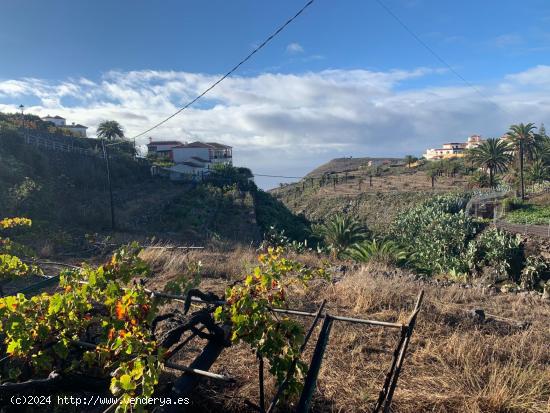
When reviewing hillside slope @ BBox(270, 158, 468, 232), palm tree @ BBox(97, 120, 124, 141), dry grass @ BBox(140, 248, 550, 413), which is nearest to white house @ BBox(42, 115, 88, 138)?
palm tree @ BBox(97, 120, 124, 141)

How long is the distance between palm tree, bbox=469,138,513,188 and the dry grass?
3843 centimetres

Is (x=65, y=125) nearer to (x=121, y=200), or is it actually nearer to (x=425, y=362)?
(x=121, y=200)

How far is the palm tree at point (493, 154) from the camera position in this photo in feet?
134

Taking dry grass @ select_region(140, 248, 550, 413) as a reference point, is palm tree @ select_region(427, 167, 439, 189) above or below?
above

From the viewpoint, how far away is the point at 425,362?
4.36 m

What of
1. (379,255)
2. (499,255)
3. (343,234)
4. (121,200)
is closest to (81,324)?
(379,255)

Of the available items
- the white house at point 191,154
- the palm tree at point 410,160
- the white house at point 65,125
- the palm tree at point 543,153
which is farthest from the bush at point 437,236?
the white house at point 65,125

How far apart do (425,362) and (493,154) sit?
1636 inches

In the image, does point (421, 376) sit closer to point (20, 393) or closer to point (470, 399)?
point (470, 399)

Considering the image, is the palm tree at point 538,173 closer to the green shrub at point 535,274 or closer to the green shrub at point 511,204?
the green shrub at point 511,204

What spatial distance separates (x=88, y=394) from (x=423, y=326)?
3550mm

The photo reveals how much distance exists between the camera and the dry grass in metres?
3.63

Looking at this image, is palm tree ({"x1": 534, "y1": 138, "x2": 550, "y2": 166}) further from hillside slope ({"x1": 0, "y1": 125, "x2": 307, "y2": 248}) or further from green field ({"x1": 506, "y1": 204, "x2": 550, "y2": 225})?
hillside slope ({"x1": 0, "y1": 125, "x2": 307, "y2": 248})

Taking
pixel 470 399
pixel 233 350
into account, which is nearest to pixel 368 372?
pixel 470 399
